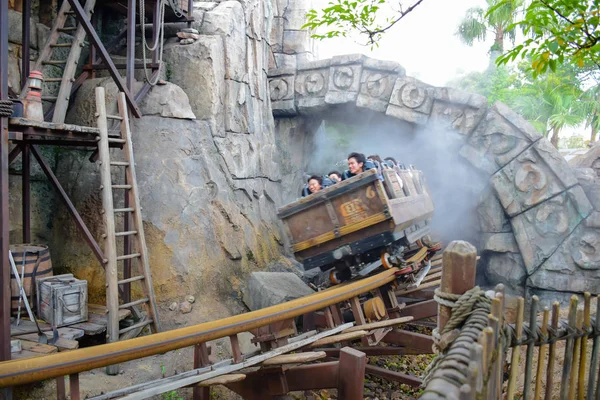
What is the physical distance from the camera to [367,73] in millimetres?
10328

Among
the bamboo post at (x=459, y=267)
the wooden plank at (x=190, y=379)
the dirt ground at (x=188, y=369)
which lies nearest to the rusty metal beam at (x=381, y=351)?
the dirt ground at (x=188, y=369)

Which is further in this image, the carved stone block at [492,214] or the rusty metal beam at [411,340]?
the carved stone block at [492,214]

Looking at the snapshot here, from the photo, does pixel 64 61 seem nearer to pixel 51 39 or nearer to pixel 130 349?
pixel 51 39

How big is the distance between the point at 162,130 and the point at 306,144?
646 cm

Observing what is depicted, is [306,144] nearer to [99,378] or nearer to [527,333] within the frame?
[99,378]

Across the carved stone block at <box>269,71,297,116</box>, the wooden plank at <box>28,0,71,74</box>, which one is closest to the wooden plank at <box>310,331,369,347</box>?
the wooden plank at <box>28,0,71,74</box>

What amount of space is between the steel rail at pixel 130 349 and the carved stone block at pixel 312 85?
7.65 metres

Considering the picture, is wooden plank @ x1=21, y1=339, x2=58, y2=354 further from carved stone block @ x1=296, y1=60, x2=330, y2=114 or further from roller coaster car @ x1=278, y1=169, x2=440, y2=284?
carved stone block @ x1=296, y1=60, x2=330, y2=114

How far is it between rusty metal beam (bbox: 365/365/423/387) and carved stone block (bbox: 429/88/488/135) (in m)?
5.62

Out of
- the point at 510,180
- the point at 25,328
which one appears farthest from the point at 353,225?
the point at 510,180

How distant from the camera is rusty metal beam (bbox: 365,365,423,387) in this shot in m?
5.32

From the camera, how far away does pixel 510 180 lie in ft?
30.0

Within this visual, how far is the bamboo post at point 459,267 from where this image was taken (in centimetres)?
214

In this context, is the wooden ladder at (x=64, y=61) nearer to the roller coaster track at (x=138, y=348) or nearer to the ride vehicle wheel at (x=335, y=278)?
the ride vehicle wheel at (x=335, y=278)
